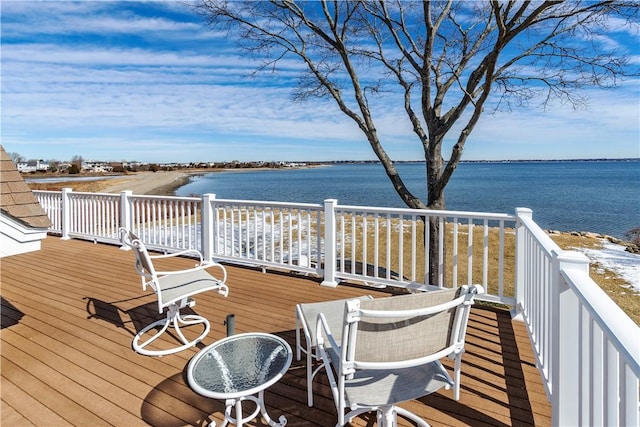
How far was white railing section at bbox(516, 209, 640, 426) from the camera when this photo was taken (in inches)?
36.1

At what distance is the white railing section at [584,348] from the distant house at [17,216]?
2.76 metres

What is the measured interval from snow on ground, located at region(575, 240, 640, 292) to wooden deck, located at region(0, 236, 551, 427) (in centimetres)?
739

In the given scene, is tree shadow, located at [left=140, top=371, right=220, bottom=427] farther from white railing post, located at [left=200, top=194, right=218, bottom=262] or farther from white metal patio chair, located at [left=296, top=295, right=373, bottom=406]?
white railing post, located at [left=200, top=194, right=218, bottom=262]

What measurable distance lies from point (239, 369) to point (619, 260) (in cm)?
1206

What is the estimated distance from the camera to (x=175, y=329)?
9.96 ft

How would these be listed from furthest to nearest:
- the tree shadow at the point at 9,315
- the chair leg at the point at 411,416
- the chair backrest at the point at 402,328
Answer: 1. the tree shadow at the point at 9,315
2. the chair leg at the point at 411,416
3. the chair backrest at the point at 402,328

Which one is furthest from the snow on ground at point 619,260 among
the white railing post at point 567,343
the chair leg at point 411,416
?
the chair leg at point 411,416

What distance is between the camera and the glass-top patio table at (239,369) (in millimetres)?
1604

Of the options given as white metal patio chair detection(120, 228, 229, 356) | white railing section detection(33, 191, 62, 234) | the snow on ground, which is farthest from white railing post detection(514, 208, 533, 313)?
white railing section detection(33, 191, 62, 234)

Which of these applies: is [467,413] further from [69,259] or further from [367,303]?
[69,259]

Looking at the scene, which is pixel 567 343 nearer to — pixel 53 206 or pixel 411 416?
pixel 411 416

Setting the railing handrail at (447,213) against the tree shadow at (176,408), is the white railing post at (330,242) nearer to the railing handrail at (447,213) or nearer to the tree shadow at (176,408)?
the railing handrail at (447,213)

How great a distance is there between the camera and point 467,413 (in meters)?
2.02

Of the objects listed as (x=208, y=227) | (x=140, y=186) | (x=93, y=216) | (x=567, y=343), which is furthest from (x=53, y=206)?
(x=140, y=186)
